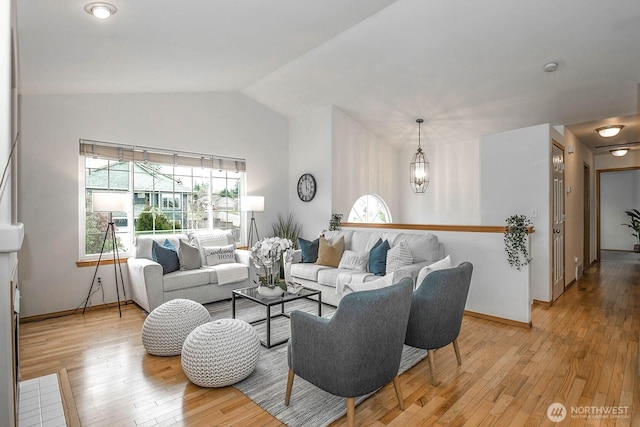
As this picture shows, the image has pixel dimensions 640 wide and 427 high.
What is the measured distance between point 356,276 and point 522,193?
2.41m

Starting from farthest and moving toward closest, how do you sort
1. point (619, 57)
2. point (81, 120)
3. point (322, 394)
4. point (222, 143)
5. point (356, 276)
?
point (222, 143), point (81, 120), point (356, 276), point (619, 57), point (322, 394)

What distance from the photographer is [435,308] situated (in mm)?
2402

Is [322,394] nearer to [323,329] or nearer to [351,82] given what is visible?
[323,329]

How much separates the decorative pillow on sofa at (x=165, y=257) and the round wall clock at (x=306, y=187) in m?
2.46

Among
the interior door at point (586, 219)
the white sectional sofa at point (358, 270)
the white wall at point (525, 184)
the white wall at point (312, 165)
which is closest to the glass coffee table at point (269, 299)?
the white sectional sofa at point (358, 270)

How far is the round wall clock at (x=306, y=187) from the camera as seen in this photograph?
19.2ft

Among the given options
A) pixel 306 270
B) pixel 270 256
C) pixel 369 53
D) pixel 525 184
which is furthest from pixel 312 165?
pixel 525 184

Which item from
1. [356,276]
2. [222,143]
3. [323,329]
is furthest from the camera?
[222,143]

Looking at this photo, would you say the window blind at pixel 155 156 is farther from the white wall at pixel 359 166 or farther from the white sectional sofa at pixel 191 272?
the white wall at pixel 359 166

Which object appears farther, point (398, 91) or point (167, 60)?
point (398, 91)

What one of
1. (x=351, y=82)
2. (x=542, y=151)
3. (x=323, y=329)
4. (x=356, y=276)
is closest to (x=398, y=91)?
(x=351, y=82)

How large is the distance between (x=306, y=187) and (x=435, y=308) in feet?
12.8

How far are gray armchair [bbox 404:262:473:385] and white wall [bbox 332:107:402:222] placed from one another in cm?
327

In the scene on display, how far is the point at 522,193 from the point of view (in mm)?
4352
